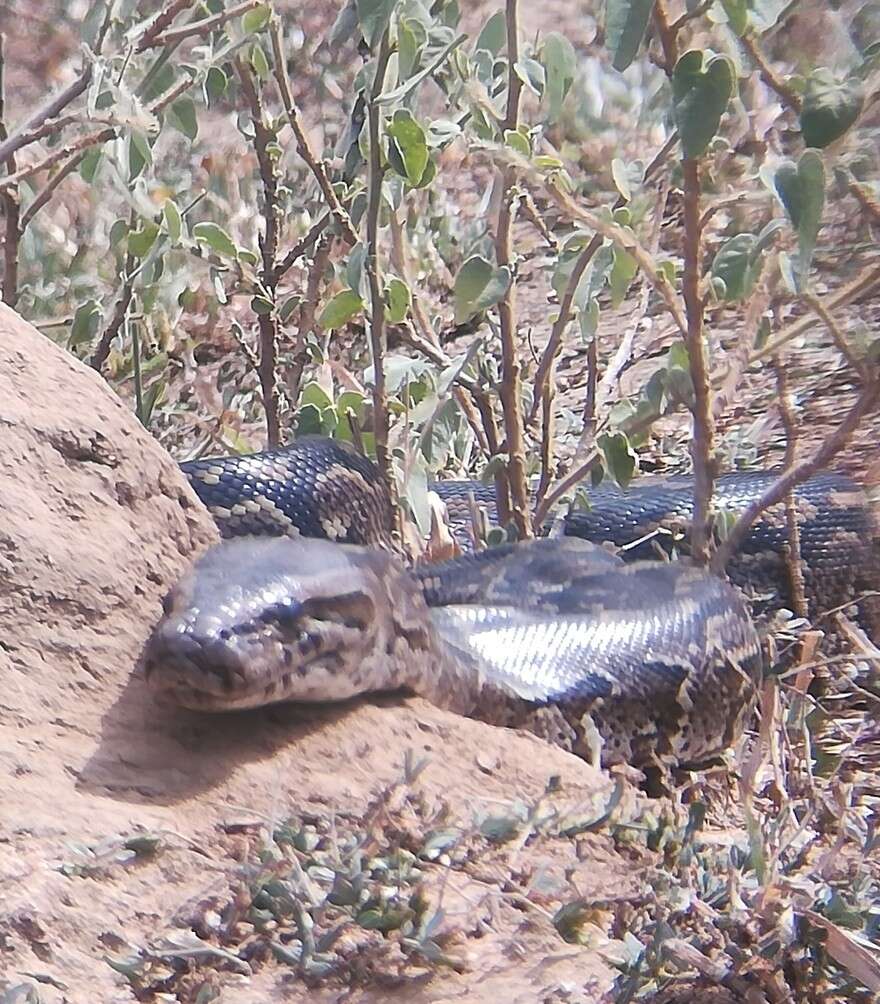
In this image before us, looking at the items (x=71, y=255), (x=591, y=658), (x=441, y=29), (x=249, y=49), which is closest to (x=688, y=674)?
(x=591, y=658)

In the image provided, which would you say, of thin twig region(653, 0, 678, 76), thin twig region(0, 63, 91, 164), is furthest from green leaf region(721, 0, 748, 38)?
thin twig region(0, 63, 91, 164)

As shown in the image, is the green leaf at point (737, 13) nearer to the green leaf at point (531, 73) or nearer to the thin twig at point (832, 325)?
the thin twig at point (832, 325)

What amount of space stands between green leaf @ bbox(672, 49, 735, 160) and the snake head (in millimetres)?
1003

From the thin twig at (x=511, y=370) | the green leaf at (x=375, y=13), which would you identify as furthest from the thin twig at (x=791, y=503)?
the green leaf at (x=375, y=13)

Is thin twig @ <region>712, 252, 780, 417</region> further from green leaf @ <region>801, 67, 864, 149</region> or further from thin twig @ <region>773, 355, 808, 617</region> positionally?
green leaf @ <region>801, 67, 864, 149</region>

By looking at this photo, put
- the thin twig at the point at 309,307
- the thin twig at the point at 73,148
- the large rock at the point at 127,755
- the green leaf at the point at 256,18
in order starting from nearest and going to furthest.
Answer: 1. the large rock at the point at 127,755
2. the green leaf at the point at 256,18
3. the thin twig at the point at 73,148
4. the thin twig at the point at 309,307

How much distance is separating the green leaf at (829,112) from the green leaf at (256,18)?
74.6 inches

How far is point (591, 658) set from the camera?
3.50m

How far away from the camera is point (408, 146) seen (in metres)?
3.53

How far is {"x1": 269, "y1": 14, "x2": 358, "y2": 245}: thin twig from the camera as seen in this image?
14.3 ft

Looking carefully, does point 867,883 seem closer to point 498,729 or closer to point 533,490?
point 498,729

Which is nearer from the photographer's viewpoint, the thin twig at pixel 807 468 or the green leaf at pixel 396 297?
the thin twig at pixel 807 468

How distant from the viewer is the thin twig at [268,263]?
16.3 ft

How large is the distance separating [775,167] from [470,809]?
131 cm
